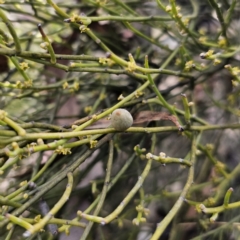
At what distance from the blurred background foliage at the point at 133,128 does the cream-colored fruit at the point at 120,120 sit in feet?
0.09

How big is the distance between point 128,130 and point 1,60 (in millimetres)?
478

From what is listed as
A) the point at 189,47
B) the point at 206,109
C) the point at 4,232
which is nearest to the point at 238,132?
the point at 206,109

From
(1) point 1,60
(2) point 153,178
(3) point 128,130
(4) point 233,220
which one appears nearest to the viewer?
(3) point 128,130

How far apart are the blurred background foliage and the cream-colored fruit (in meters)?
0.03

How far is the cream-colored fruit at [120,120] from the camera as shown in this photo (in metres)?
0.50

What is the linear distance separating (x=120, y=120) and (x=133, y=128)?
0.04 m

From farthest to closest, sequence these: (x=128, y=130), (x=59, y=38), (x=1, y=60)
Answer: (x=59, y=38) → (x=1, y=60) → (x=128, y=130)

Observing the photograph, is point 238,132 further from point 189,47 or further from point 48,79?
point 48,79

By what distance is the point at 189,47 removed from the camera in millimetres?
865

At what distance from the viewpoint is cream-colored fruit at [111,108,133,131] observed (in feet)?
1.65

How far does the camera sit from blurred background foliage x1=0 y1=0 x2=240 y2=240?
0.55m

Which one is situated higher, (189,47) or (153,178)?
(189,47)

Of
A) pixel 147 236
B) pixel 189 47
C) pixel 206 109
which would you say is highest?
pixel 189 47

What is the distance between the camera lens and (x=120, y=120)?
0.50m
